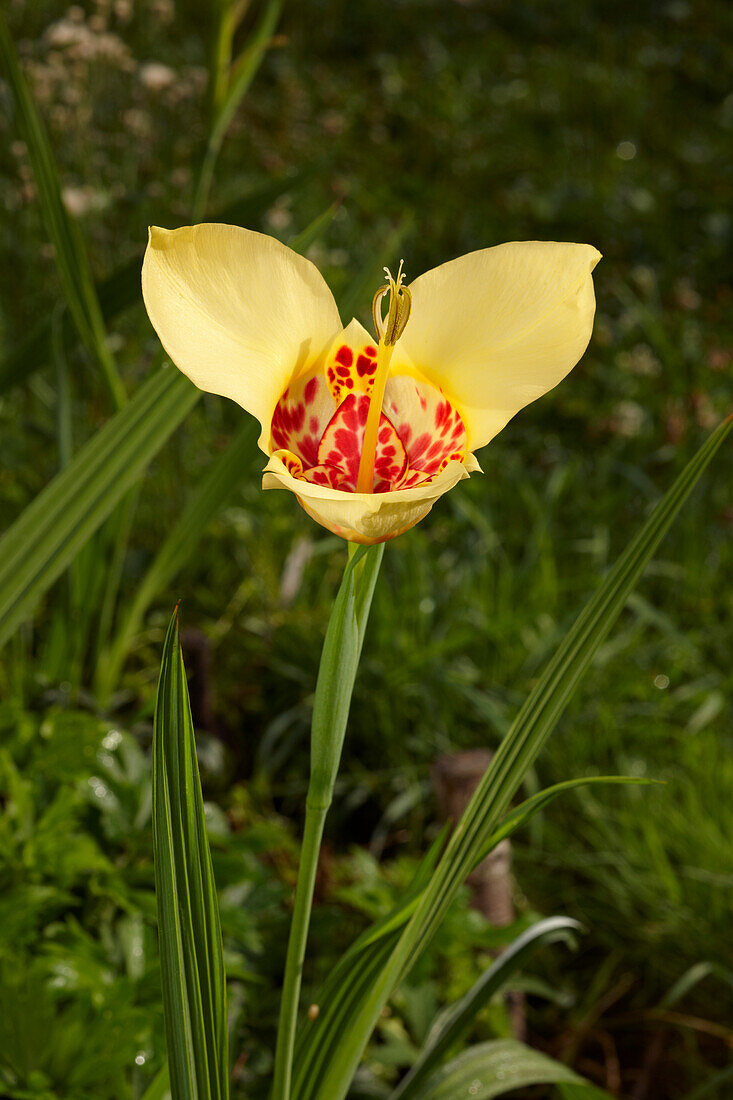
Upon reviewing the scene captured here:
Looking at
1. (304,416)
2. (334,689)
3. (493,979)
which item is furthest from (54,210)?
(493,979)

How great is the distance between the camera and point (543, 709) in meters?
0.54

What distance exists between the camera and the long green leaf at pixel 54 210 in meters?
0.96

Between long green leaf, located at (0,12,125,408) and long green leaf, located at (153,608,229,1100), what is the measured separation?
Answer: 0.64 meters

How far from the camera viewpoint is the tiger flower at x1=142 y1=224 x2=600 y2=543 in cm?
44

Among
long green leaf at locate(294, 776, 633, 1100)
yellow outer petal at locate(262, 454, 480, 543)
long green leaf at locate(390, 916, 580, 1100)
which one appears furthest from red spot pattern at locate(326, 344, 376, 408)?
long green leaf at locate(390, 916, 580, 1100)

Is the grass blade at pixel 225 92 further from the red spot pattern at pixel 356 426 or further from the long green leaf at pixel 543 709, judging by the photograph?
the long green leaf at pixel 543 709

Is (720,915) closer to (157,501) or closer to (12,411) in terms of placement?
(157,501)

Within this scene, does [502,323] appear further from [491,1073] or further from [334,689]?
[491,1073]

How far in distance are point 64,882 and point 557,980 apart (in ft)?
2.28

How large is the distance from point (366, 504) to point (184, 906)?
0.86 ft

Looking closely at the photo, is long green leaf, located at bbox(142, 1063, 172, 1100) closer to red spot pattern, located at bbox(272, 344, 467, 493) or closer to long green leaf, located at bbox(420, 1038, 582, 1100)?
long green leaf, located at bbox(420, 1038, 582, 1100)

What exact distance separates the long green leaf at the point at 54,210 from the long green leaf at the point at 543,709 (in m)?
0.69

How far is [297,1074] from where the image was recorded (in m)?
0.68

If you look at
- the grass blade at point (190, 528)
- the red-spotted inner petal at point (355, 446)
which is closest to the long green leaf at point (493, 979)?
the red-spotted inner petal at point (355, 446)
